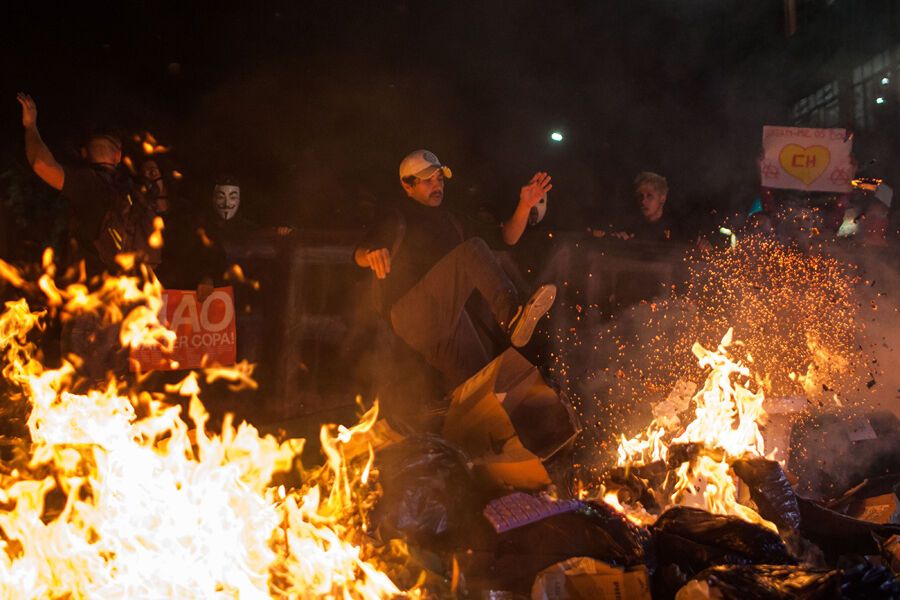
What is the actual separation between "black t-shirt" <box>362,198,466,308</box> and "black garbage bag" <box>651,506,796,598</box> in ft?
8.39

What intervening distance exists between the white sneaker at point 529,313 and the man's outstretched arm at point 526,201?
0.99 m

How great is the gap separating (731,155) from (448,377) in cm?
632

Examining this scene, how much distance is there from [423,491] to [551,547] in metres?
0.66

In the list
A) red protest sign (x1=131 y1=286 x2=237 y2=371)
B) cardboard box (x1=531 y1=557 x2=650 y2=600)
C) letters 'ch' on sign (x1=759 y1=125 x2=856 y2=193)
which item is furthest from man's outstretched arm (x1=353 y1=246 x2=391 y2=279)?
letters 'ch' on sign (x1=759 y1=125 x2=856 y2=193)

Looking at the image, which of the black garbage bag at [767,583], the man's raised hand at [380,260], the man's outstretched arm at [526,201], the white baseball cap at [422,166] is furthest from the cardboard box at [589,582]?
the white baseball cap at [422,166]

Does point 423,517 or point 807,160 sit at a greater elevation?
point 807,160

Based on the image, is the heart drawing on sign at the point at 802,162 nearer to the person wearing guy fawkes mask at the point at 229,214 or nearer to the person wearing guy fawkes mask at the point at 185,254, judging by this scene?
the person wearing guy fawkes mask at the point at 229,214

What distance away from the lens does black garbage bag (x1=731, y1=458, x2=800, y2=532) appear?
3328 mm

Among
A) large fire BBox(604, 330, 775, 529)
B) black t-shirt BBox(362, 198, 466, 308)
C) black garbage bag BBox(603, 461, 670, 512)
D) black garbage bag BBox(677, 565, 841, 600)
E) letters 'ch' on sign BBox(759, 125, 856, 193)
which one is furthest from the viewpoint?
letters 'ch' on sign BBox(759, 125, 856, 193)

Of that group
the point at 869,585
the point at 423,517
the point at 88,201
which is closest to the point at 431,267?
the point at 423,517

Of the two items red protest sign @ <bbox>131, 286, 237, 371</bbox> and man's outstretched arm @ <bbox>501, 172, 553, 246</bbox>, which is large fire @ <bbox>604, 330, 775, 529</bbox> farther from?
red protest sign @ <bbox>131, 286, 237, 371</bbox>

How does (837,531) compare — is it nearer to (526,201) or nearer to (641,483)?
(641,483)

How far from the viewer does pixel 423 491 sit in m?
3.17

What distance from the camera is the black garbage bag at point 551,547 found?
2.87 m
